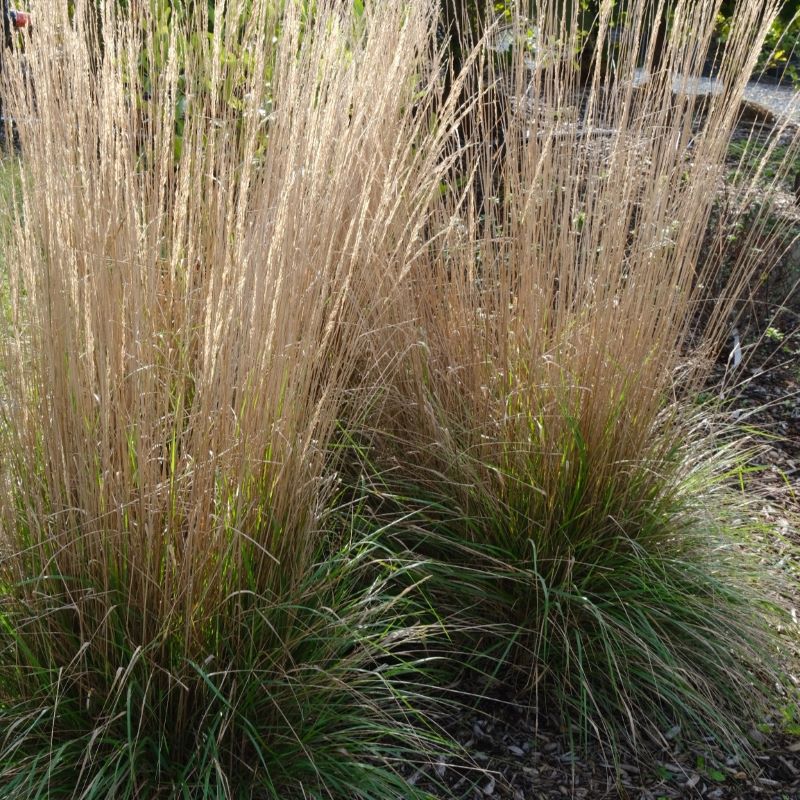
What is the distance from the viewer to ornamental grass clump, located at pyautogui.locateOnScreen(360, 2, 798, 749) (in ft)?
7.65

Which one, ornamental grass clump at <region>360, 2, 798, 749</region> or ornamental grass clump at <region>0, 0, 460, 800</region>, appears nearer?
ornamental grass clump at <region>0, 0, 460, 800</region>

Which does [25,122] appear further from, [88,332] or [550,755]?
[550,755]

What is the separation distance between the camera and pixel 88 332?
5.55ft

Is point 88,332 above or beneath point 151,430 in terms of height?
above

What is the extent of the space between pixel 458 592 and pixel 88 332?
3.88ft

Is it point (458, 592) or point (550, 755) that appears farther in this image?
point (458, 592)

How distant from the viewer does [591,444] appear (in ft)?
7.87

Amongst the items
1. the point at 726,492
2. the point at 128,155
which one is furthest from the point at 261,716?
the point at 726,492

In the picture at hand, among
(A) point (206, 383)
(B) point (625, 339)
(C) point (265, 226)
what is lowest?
(B) point (625, 339)

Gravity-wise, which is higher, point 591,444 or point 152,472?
point 152,472

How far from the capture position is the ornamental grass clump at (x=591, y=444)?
7.65 feet

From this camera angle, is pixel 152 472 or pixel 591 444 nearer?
pixel 152 472

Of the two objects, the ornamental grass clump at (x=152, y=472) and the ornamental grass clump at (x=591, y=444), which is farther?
the ornamental grass clump at (x=591, y=444)

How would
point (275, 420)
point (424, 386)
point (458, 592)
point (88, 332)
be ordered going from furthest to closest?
point (424, 386) → point (458, 592) → point (275, 420) → point (88, 332)
